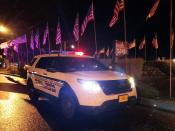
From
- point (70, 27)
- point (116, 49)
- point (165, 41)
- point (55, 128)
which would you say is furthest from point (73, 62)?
A: point (165, 41)

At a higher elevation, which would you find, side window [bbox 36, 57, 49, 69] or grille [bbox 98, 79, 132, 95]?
side window [bbox 36, 57, 49, 69]

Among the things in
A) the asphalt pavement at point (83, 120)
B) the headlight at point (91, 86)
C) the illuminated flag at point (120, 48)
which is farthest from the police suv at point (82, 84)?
the illuminated flag at point (120, 48)

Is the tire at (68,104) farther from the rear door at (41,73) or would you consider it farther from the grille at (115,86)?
the rear door at (41,73)

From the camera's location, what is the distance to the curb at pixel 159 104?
1004 centimetres

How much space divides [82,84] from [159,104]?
11.7 ft

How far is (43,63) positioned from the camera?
11.2 metres

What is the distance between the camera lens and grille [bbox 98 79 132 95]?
8258mm

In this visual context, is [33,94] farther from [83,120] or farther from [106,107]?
[106,107]

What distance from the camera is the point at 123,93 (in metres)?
8.50

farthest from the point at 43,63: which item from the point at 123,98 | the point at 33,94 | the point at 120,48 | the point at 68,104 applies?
the point at 120,48

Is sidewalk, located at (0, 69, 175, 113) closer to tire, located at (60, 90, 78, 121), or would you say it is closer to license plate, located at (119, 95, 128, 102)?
license plate, located at (119, 95, 128, 102)

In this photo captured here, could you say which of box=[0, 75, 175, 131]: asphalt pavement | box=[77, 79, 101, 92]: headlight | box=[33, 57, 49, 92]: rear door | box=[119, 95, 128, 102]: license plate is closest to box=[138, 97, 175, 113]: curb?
box=[0, 75, 175, 131]: asphalt pavement

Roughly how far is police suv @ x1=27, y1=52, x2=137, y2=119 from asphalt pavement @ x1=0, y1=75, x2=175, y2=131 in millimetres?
477

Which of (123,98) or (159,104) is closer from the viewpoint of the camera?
(123,98)
